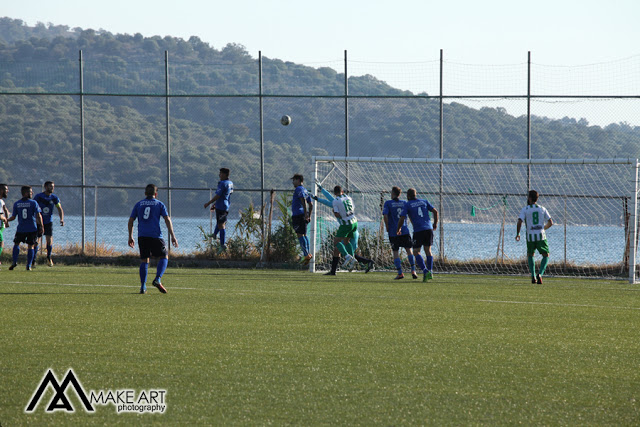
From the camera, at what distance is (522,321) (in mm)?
9508

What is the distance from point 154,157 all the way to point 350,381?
46.2 metres

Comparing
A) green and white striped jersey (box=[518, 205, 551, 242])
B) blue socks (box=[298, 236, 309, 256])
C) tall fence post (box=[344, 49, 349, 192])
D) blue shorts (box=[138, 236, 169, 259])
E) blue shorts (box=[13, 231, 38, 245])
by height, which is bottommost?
blue socks (box=[298, 236, 309, 256])

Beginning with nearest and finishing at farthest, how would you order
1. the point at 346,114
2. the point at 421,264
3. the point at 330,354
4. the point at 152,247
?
the point at 330,354, the point at 152,247, the point at 421,264, the point at 346,114

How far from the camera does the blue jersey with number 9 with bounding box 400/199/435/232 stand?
1616 cm

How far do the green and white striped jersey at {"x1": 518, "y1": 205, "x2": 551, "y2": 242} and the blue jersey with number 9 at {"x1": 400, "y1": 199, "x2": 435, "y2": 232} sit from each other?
190 cm

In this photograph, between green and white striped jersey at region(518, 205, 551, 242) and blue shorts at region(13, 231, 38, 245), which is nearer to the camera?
green and white striped jersey at region(518, 205, 551, 242)

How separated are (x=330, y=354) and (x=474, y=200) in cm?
1549

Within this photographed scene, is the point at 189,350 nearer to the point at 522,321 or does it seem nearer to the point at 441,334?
the point at 441,334

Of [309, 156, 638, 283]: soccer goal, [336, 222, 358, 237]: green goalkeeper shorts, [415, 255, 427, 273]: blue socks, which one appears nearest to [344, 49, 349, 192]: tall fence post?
[309, 156, 638, 283]: soccer goal

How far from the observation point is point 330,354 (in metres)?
7.04

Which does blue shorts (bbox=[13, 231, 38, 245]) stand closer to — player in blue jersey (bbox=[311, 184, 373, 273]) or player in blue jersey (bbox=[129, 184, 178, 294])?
player in blue jersey (bbox=[129, 184, 178, 294])

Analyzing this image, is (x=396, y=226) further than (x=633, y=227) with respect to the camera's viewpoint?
Yes

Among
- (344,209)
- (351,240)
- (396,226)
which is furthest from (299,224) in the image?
(396,226)

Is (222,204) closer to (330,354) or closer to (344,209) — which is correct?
(344,209)
